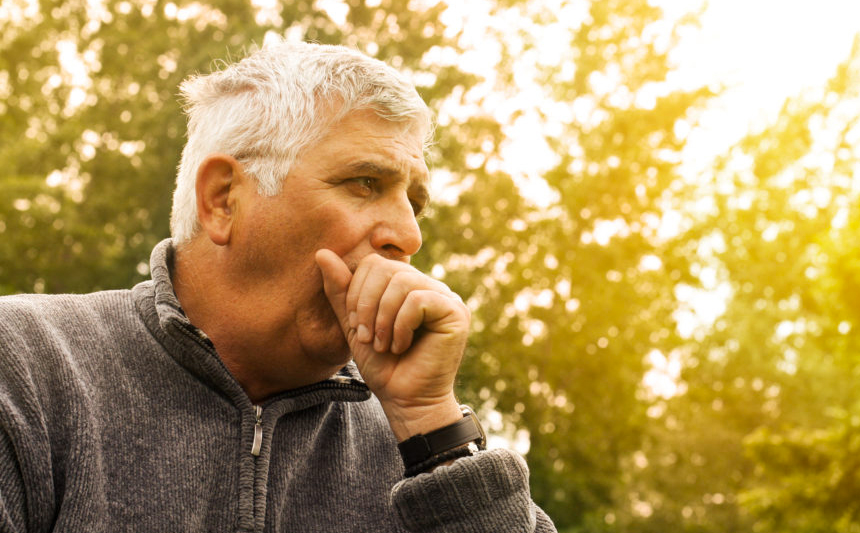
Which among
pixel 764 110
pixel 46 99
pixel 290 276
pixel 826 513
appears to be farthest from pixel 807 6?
pixel 290 276

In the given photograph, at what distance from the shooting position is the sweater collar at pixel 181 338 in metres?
A: 2.06

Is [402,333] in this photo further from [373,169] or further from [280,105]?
[280,105]

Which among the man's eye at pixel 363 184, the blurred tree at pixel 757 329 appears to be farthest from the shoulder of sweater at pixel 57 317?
the blurred tree at pixel 757 329

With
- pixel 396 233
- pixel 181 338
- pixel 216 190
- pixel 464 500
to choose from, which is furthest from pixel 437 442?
pixel 216 190

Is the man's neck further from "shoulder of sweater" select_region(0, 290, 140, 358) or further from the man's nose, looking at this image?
the man's nose

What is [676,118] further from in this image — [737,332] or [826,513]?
[826,513]

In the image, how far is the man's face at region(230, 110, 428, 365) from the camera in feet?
7.18

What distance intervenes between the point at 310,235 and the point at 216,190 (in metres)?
0.33

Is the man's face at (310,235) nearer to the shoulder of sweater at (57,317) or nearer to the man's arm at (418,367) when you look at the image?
the man's arm at (418,367)

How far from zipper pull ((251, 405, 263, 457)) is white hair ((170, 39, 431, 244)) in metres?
0.58

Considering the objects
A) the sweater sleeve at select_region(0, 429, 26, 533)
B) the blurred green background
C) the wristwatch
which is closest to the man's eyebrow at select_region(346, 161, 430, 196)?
the wristwatch

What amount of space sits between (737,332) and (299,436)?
1077 inches

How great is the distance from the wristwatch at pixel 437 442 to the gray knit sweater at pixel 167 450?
89 mm

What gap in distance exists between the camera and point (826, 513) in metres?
14.2
